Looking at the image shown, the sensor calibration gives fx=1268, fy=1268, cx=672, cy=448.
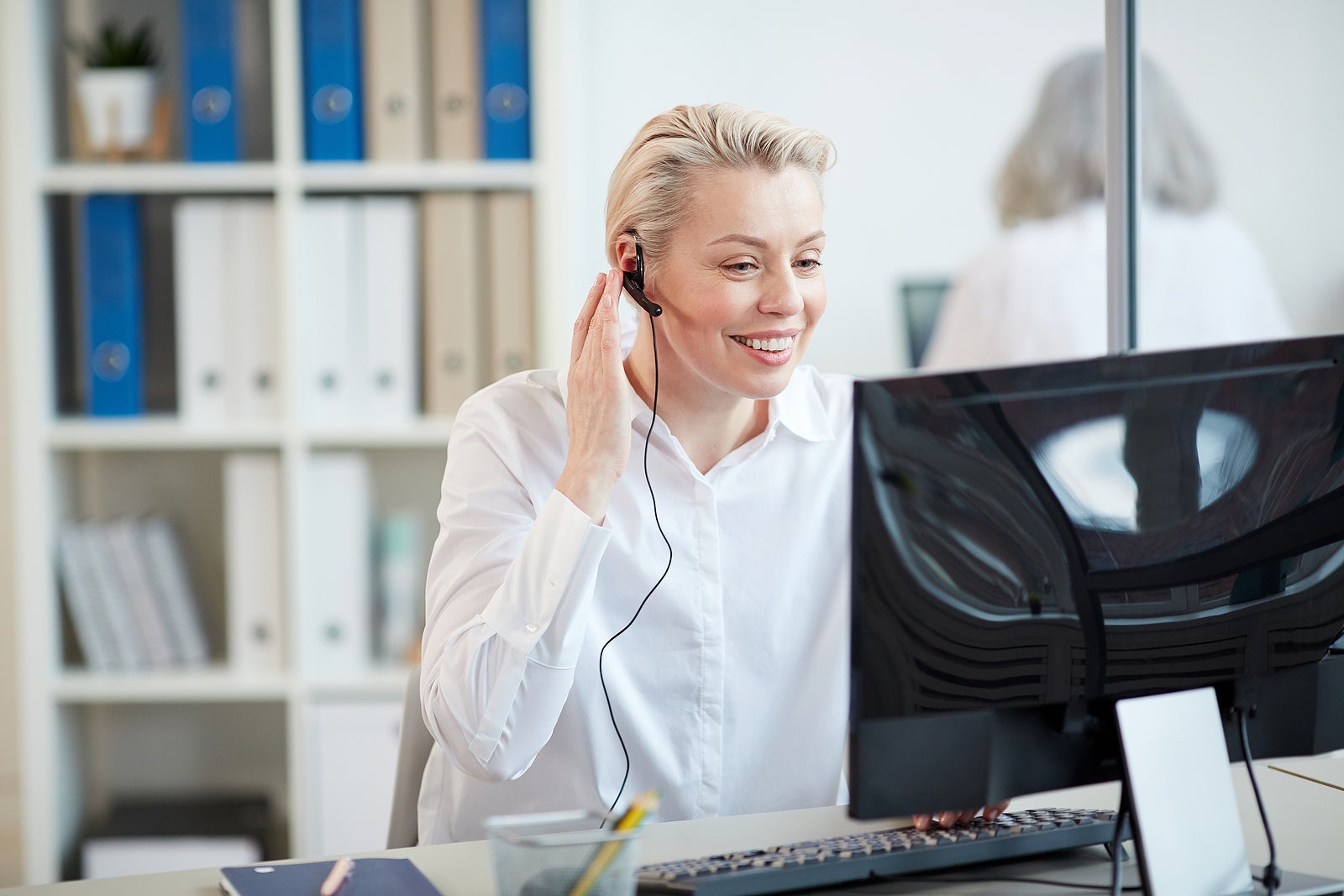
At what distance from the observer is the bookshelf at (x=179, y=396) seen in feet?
7.66

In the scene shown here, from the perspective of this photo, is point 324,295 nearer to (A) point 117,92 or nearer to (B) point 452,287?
(B) point 452,287

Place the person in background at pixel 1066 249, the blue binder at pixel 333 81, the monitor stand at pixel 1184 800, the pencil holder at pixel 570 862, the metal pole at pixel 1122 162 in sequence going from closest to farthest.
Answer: the pencil holder at pixel 570 862, the monitor stand at pixel 1184 800, the metal pole at pixel 1122 162, the blue binder at pixel 333 81, the person in background at pixel 1066 249

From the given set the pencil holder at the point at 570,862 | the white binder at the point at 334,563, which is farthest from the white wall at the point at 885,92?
the pencil holder at the point at 570,862

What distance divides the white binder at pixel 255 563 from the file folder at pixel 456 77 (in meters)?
0.70

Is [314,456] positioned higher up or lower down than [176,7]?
lower down

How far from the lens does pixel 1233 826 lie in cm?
96

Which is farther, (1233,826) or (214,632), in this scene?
(214,632)

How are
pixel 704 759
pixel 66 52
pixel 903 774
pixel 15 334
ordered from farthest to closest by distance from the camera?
pixel 66 52
pixel 15 334
pixel 704 759
pixel 903 774

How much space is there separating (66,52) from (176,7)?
23cm

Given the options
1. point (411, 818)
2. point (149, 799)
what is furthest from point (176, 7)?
point (411, 818)

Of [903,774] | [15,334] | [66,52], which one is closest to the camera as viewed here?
[903,774]

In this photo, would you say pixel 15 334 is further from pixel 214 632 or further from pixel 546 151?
pixel 546 151

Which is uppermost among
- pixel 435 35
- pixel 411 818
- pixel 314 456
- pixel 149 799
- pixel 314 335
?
pixel 435 35

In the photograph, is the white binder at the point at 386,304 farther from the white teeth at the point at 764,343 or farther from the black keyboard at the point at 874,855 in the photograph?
the black keyboard at the point at 874,855
